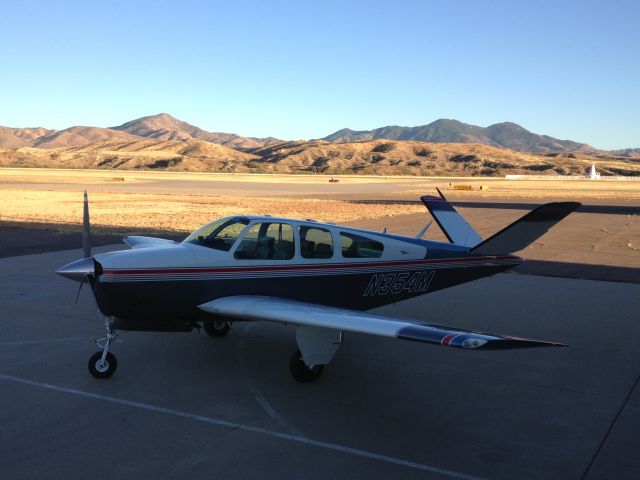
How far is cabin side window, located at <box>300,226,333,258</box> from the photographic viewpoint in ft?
29.9

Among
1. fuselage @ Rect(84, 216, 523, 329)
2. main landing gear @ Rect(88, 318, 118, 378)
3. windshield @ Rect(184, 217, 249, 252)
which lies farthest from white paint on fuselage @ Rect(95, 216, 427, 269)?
main landing gear @ Rect(88, 318, 118, 378)

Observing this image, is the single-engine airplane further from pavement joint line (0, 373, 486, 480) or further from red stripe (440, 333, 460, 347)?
pavement joint line (0, 373, 486, 480)

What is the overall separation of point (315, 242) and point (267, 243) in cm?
76

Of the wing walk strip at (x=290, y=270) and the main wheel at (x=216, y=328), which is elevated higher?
the wing walk strip at (x=290, y=270)

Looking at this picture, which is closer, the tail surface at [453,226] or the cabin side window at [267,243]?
the cabin side window at [267,243]

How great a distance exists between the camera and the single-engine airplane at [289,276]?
779 cm

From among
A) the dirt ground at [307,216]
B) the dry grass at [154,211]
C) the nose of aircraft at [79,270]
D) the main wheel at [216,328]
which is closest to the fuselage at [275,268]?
the nose of aircraft at [79,270]

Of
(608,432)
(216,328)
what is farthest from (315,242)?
(608,432)

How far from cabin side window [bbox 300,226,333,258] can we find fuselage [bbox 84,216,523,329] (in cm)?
2

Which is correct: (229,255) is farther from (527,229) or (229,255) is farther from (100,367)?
(527,229)

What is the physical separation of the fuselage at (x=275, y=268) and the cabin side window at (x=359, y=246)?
16 millimetres

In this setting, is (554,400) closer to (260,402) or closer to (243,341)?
(260,402)

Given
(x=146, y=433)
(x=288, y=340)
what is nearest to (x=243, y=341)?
(x=288, y=340)

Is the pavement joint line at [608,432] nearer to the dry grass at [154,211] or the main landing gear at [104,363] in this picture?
the main landing gear at [104,363]
